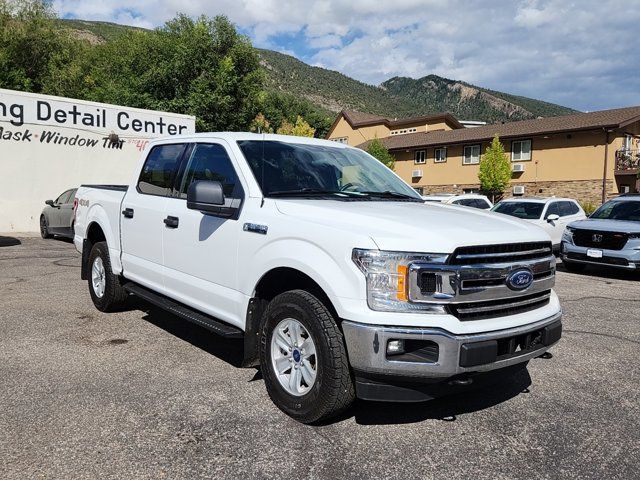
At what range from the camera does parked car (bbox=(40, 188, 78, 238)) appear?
14.7 metres

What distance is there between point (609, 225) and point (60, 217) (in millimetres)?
13474

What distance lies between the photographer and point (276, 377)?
3654 millimetres

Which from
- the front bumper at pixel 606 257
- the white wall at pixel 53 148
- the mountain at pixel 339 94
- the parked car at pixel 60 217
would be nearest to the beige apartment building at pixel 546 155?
the front bumper at pixel 606 257

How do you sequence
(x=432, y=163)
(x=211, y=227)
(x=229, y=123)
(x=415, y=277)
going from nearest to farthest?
(x=415, y=277) < (x=211, y=227) < (x=229, y=123) < (x=432, y=163)

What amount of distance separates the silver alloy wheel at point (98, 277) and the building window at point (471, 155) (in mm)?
34833

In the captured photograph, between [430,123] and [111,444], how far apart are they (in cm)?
5192

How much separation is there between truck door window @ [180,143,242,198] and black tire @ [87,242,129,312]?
1733mm

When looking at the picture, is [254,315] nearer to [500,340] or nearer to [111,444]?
[111,444]

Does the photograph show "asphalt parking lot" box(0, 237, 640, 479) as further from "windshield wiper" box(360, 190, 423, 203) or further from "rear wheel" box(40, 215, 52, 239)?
"rear wheel" box(40, 215, 52, 239)

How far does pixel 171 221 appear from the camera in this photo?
4750 millimetres

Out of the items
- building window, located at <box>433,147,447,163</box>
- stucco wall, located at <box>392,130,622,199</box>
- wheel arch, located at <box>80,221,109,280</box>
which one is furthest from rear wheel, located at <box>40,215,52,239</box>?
building window, located at <box>433,147,447,163</box>

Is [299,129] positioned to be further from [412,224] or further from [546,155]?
[412,224]

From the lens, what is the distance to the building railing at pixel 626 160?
31.4 metres

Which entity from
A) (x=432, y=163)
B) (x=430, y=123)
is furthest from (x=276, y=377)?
(x=430, y=123)
